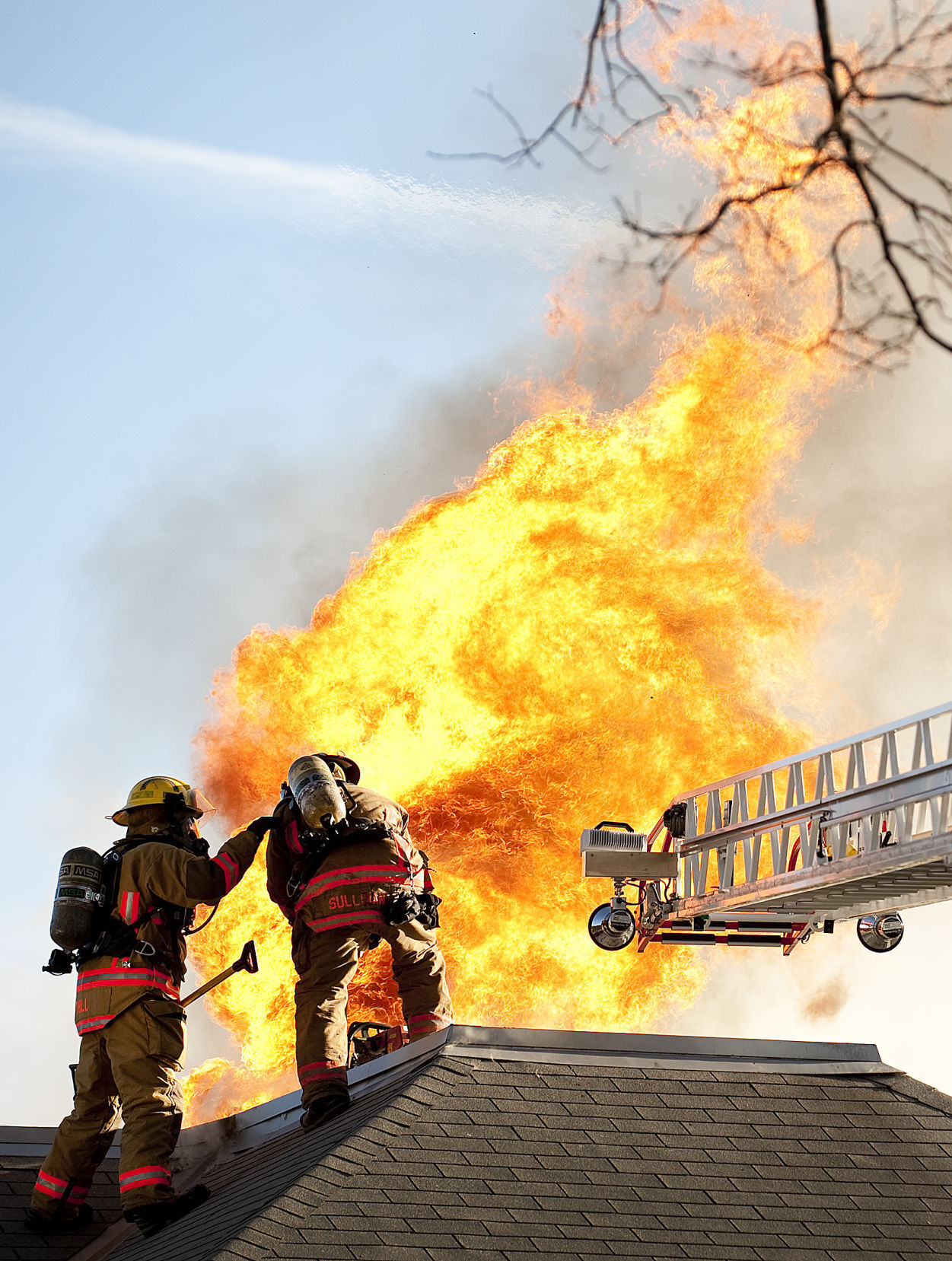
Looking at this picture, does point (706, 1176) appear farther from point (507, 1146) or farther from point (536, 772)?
point (536, 772)

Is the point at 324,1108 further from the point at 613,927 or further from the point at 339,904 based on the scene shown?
the point at 613,927

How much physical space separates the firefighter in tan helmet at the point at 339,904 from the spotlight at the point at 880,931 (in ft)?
14.2

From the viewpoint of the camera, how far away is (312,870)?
8.63 metres

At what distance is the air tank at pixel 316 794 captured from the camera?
8.26m

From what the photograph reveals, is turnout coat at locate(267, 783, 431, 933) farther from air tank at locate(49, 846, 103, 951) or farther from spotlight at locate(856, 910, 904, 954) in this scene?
spotlight at locate(856, 910, 904, 954)

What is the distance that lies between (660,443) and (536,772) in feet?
14.6

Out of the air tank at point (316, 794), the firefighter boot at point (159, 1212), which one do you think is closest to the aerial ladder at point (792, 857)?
the air tank at point (316, 794)

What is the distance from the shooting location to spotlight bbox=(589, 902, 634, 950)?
39.1 ft

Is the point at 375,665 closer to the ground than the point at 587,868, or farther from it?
farther from it

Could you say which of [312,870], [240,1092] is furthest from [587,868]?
[240,1092]

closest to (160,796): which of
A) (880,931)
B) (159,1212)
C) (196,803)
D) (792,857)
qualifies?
(196,803)

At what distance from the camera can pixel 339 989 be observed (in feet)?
27.0

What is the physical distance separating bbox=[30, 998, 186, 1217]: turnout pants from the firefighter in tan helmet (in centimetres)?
74

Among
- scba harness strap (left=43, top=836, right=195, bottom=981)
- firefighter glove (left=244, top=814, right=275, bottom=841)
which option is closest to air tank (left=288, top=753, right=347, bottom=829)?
firefighter glove (left=244, top=814, right=275, bottom=841)
